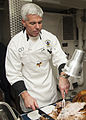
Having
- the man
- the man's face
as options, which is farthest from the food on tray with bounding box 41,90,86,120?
the man's face

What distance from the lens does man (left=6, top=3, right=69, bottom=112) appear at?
1.13 m

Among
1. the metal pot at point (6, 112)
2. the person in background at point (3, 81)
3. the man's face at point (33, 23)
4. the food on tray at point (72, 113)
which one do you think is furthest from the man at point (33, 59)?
the person in background at point (3, 81)

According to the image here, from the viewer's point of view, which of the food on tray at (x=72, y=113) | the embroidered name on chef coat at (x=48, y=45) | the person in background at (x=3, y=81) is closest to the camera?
the food on tray at (x=72, y=113)

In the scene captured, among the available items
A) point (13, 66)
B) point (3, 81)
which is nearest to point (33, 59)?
point (13, 66)

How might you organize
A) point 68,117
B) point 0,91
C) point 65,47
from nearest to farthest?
point 68,117 → point 0,91 → point 65,47

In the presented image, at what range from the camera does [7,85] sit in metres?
1.81

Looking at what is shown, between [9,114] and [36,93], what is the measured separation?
61 cm

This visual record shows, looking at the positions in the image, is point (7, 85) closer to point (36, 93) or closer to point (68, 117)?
point (36, 93)

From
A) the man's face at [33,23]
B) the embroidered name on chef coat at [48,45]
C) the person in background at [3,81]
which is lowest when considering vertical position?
the person in background at [3,81]

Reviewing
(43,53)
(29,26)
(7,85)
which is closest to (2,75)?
(7,85)

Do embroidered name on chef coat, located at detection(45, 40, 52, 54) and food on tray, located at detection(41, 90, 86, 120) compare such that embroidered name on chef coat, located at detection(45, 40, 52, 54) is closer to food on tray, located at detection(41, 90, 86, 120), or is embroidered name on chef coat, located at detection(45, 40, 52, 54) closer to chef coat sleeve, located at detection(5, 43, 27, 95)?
chef coat sleeve, located at detection(5, 43, 27, 95)

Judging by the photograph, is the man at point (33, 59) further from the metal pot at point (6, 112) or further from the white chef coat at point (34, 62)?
the metal pot at point (6, 112)

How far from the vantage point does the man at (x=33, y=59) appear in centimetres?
113

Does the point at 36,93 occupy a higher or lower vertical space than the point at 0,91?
higher
